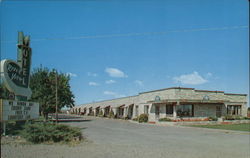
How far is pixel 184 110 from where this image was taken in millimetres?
28141

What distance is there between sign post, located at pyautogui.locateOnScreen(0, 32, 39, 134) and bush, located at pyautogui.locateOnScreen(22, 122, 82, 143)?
36.1 inches

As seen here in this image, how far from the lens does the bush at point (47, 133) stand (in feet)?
32.1

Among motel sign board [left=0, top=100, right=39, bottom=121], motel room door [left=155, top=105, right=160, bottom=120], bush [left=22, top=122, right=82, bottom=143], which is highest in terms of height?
motel sign board [left=0, top=100, right=39, bottom=121]

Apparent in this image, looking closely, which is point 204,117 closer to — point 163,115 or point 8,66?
point 163,115

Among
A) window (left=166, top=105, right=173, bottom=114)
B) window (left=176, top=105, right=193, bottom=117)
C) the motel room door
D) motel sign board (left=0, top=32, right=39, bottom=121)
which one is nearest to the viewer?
motel sign board (left=0, top=32, right=39, bottom=121)

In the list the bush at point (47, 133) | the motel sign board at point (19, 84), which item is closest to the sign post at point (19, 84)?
the motel sign board at point (19, 84)

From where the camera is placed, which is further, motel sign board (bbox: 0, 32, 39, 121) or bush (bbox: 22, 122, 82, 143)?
motel sign board (bbox: 0, 32, 39, 121)

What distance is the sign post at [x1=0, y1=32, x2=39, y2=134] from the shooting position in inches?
397

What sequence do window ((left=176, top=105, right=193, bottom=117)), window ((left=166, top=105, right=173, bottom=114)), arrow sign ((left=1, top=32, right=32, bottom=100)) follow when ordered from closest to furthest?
arrow sign ((left=1, top=32, right=32, bottom=100)) < window ((left=176, top=105, right=193, bottom=117)) < window ((left=166, top=105, right=173, bottom=114))

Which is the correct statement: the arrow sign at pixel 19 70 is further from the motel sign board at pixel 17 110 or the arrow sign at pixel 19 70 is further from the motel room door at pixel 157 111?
the motel room door at pixel 157 111

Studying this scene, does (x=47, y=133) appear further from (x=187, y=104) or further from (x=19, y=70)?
(x=187, y=104)

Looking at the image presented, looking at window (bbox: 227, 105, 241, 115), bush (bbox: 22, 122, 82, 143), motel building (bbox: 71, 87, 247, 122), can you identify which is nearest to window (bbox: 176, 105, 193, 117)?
motel building (bbox: 71, 87, 247, 122)

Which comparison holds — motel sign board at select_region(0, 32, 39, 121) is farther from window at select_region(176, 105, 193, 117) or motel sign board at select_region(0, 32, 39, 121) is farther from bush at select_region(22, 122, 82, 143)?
window at select_region(176, 105, 193, 117)

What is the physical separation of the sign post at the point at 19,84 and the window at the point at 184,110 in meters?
18.2
